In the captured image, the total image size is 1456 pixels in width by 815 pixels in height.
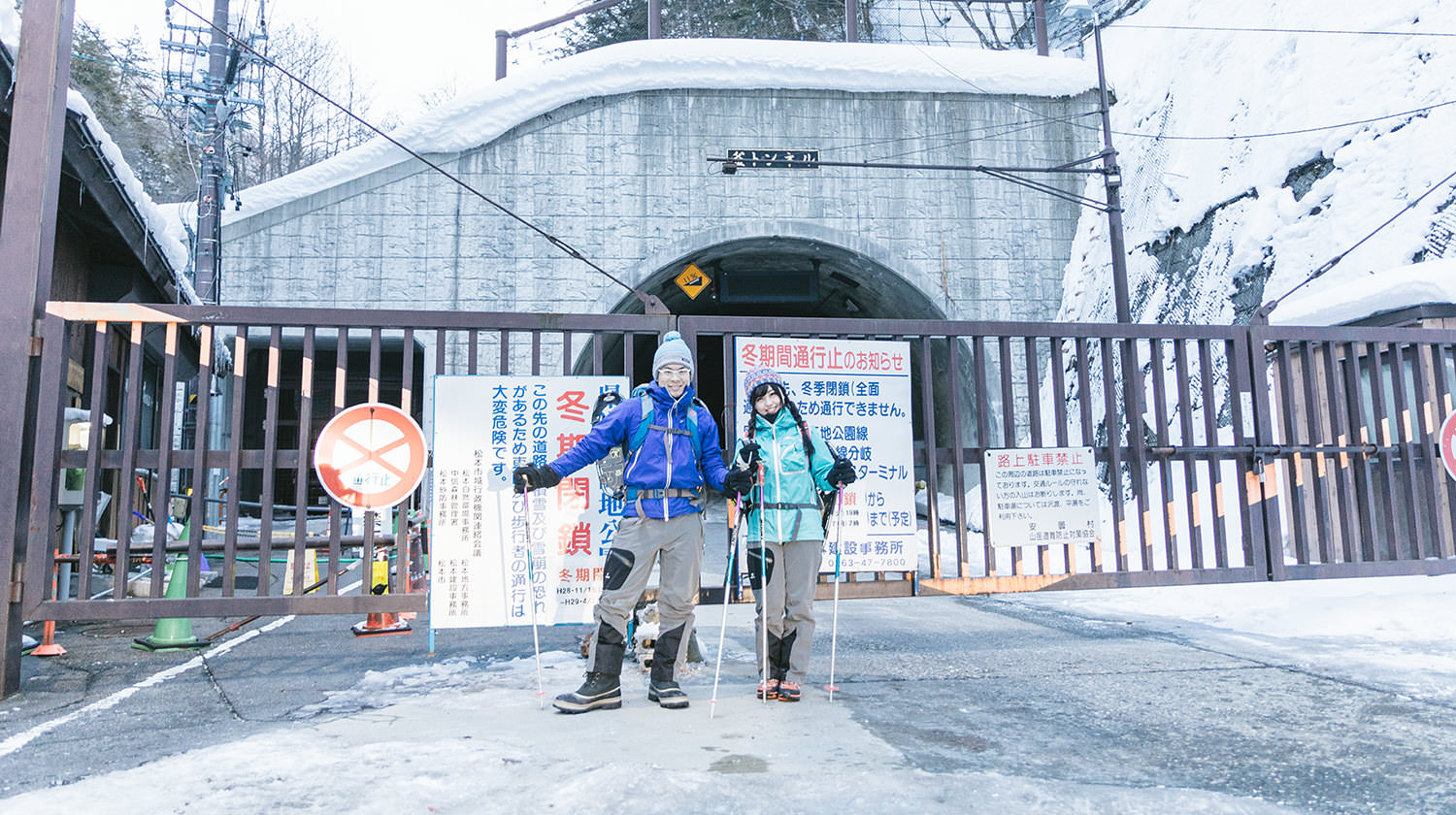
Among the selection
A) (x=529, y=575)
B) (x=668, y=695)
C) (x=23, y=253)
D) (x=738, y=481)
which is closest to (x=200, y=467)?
(x=23, y=253)

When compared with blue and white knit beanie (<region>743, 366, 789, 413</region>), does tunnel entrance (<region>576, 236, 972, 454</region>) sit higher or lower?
higher

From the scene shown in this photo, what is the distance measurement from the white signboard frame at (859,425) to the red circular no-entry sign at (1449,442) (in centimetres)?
452

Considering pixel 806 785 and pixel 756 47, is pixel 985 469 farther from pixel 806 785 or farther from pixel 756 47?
pixel 756 47

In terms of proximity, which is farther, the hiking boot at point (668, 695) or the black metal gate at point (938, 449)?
the black metal gate at point (938, 449)

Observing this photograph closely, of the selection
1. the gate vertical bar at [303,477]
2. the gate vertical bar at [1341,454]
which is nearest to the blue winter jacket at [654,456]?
the gate vertical bar at [303,477]

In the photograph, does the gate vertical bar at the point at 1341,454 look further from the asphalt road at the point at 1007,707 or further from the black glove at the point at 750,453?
the black glove at the point at 750,453

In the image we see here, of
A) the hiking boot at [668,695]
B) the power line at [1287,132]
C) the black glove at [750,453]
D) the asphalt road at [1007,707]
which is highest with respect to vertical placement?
the power line at [1287,132]

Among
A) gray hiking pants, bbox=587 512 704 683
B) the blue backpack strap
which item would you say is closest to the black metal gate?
the blue backpack strap

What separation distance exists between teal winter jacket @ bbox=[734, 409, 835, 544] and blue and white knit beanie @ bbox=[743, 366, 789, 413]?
123mm

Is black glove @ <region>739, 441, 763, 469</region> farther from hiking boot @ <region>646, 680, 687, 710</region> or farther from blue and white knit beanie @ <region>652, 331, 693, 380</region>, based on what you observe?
hiking boot @ <region>646, 680, 687, 710</region>

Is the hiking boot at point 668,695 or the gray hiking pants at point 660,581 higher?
the gray hiking pants at point 660,581

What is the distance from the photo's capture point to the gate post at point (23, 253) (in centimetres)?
480

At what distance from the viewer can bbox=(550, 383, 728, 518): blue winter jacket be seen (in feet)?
15.3

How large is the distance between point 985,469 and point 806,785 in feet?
11.0
